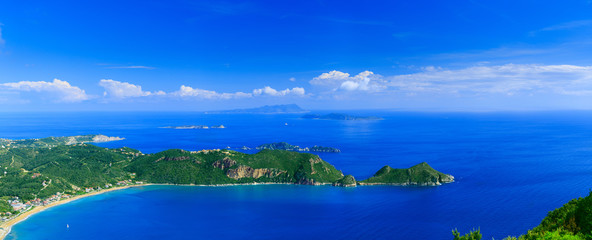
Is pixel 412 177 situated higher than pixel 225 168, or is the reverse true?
pixel 225 168

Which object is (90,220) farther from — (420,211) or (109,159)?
(420,211)

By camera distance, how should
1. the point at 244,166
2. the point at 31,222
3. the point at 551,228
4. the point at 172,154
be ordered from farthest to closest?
the point at 172,154 < the point at 244,166 < the point at 31,222 < the point at 551,228

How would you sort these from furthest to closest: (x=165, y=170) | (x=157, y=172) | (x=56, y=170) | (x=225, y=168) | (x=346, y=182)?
(x=225, y=168) < (x=165, y=170) < (x=157, y=172) < (x=56, y=170) < (x=346, y=182)

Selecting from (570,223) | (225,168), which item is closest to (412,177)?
(225,168)

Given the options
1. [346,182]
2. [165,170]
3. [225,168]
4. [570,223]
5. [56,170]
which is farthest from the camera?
[225,168]

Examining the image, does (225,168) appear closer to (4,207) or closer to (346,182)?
(346,182)

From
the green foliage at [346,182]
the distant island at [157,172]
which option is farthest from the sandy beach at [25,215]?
the green foliage at [346,182]

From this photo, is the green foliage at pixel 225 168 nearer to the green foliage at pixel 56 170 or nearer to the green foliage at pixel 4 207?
the green foliage at pixel 56 170

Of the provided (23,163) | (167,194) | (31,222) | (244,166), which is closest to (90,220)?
(31,222)
